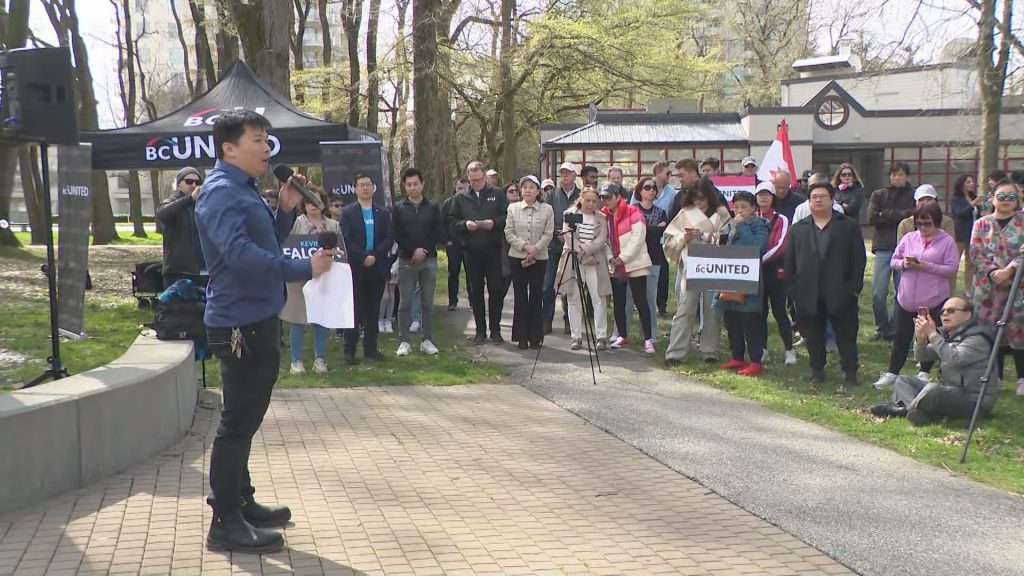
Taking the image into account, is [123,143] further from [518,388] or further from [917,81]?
[917,81]

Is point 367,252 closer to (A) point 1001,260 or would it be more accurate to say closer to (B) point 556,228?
(B) point 556,228

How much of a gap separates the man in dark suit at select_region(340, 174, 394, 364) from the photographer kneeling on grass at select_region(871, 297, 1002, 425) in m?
5.55

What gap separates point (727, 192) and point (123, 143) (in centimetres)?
820

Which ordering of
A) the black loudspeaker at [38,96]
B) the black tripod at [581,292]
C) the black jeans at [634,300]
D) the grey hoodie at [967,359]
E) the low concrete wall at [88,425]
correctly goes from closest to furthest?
the low concrete wall at [88,425], the black loudspeaker at [38,96], the grey hoodie at [967,359], the black tripod at [581,292], the black jeans at [634,300]

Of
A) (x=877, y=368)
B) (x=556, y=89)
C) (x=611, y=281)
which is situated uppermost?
(x=556, y=89)

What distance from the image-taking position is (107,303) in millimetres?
15477

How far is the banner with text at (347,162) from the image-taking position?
41.9 feet

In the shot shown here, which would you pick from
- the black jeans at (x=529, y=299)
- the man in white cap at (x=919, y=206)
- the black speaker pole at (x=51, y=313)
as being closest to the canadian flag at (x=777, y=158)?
the man in white cap at (x=919, y=206)

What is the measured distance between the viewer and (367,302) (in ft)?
36.1

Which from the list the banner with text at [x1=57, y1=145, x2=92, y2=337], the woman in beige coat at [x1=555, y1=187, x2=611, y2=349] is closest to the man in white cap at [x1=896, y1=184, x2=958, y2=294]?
the woman in beige coat at [x1=555, y1=187, x2=611, y2=349]

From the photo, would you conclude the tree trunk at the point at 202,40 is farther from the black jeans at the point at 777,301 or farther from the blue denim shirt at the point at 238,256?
the blue denim shirt at the point at 238,256

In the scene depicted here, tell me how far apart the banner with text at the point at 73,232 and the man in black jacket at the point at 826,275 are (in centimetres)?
758

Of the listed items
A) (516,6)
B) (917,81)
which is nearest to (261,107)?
(516,6)

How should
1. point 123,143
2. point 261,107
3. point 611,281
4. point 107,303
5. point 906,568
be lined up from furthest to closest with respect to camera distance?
point 107,303 < point 261,107 < point 123,143 < point 611,281 < point 906,568
